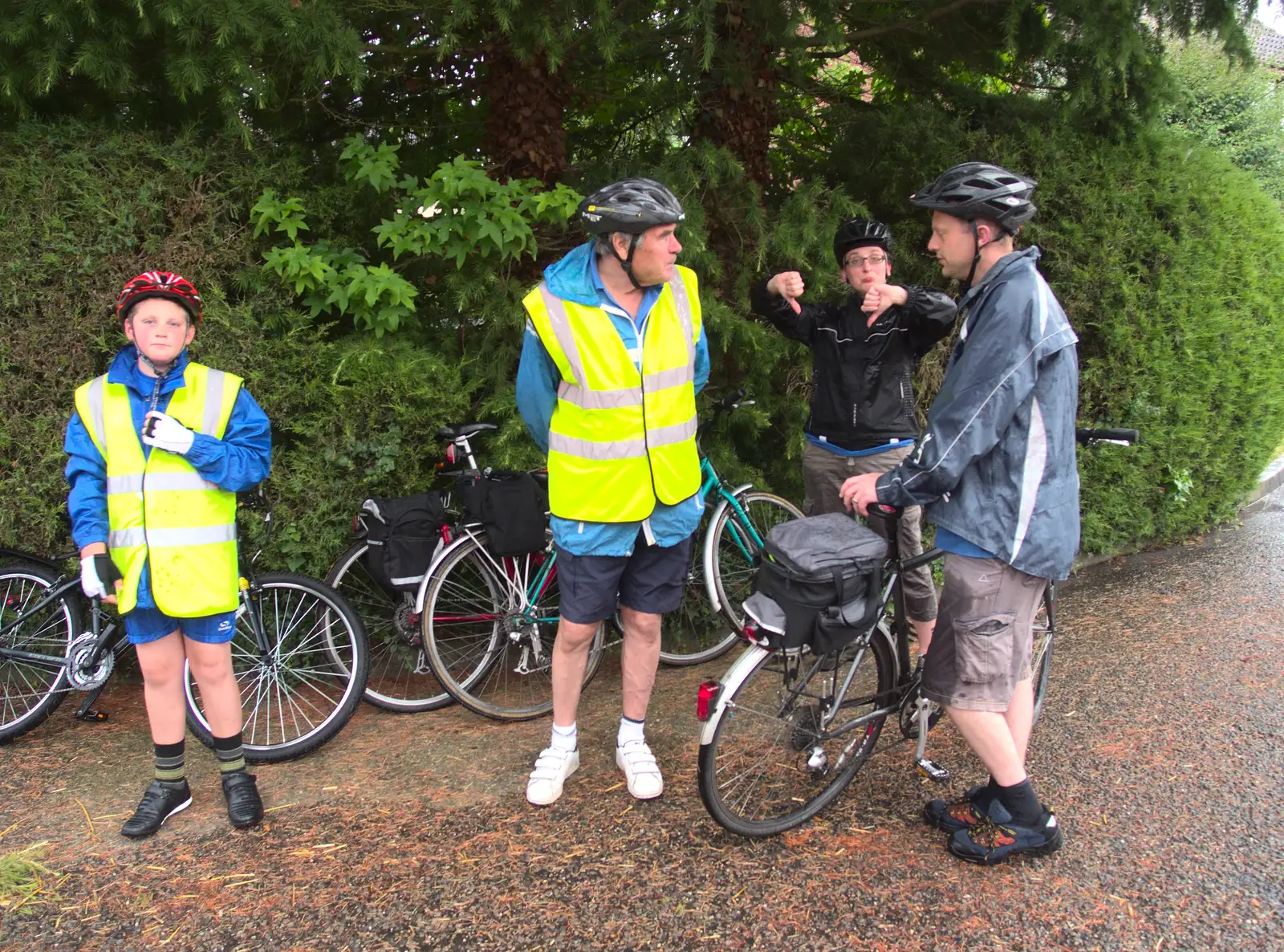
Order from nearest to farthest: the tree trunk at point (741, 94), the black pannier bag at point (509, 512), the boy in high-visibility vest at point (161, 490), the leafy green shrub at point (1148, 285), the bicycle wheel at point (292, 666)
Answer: the boy in high-visibility vest at point (161, 490)
the bicycle wheel at point (292, 666)
the black pannier bag at point (509, 512)
the tree trunk at point (741, 94)
the leafy green shrub at point (1148, 285)

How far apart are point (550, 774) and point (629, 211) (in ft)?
6.49

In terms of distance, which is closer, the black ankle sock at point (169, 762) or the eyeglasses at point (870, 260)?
the black ankle sock at point (169, 762)

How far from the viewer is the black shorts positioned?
320 cm

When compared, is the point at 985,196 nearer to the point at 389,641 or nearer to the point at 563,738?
the point at 563,738

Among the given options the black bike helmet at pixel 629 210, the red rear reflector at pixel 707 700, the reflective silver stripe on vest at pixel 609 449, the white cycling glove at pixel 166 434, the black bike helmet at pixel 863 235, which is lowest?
the red rear reflector at pixel 707 700

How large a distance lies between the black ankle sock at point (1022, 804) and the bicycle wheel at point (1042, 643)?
56 cm

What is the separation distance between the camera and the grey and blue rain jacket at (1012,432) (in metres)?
2.62

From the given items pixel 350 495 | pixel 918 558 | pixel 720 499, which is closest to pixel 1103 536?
pixel 720 499

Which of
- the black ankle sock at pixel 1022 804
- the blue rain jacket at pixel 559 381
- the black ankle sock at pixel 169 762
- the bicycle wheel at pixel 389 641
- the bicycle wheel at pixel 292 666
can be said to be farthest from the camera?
the bicycle wheel at pixel 389 641

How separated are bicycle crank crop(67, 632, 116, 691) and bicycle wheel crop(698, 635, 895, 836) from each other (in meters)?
2.61

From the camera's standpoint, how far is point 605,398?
121 inches

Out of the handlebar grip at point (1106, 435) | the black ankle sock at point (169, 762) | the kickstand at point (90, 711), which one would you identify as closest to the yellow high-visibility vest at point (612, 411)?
the handlebar grip at point (1106, 435)

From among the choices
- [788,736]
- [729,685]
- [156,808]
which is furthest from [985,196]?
[156,808]

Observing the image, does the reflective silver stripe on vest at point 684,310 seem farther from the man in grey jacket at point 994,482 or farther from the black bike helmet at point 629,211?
the man in grey jacket at point 994,482
